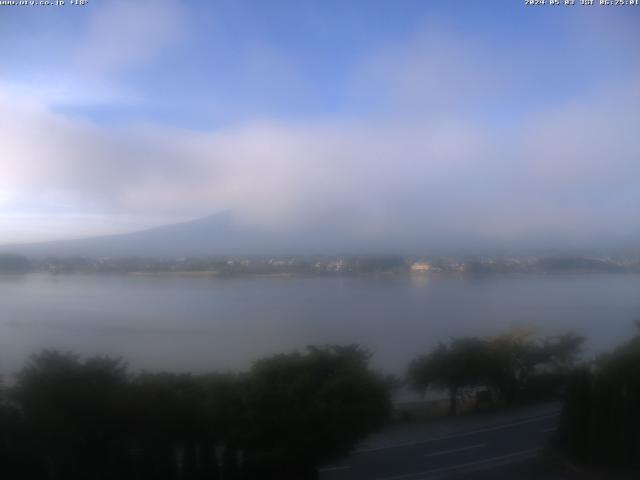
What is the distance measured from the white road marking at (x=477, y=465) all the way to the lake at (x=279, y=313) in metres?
0.89

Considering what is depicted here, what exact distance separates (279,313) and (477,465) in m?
2.23

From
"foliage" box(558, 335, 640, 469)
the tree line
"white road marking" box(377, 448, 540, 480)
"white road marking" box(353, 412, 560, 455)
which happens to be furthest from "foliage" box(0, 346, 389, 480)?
"foliage" box(558, 335, 640, 469)

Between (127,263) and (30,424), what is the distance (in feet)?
6.26

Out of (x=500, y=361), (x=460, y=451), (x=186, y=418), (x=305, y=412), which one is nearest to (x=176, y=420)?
(x=186, y=418)

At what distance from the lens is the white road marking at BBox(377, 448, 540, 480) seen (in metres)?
4.70

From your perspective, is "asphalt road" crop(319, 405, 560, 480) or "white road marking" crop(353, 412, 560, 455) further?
"white road marking" crop(353, 412, 560, 455)

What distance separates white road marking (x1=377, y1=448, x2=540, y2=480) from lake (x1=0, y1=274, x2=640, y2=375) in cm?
89

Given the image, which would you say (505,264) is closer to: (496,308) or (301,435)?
(496,308)

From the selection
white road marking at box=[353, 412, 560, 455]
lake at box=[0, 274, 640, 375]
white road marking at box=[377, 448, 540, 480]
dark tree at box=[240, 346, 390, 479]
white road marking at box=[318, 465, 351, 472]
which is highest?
lake at box=[0, 274, 640, 375]

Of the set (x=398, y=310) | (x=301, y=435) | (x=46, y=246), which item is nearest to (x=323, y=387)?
(x=301, y=435)

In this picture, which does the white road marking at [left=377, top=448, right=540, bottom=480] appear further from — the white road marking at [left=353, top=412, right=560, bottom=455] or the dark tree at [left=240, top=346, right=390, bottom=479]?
the dark tree at [left=240, top=346, right=390, bottom=479]

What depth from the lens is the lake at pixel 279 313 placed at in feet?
16.2

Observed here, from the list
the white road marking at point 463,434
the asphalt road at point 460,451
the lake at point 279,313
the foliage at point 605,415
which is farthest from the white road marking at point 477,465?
the lake at point 279,313

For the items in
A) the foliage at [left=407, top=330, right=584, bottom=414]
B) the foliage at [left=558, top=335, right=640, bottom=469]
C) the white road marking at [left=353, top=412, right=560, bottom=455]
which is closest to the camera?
the white road marking at [left=353, top=412, right=560, bottom=455]
